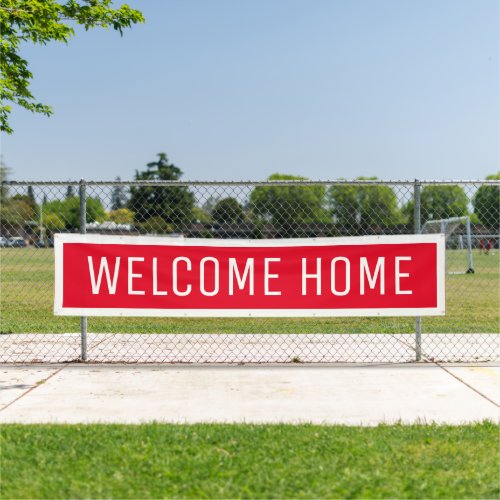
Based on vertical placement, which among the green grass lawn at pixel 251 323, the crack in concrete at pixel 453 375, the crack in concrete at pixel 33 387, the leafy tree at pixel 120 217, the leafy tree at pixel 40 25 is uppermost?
the leafy tree at pixel 40 25

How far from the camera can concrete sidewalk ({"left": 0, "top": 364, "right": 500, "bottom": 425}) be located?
5223mm

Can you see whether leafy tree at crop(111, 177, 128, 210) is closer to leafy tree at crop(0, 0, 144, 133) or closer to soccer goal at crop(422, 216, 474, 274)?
leafy tree at crop(0, 0, 144, 133)

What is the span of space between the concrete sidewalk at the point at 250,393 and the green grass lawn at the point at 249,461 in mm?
430

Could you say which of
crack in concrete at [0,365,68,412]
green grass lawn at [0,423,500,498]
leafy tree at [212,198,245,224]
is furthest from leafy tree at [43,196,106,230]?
green grass lawn at [0,423,500,498]

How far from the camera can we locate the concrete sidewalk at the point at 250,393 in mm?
5223

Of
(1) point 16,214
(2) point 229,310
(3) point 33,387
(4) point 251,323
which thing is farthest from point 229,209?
(1) point 16,214

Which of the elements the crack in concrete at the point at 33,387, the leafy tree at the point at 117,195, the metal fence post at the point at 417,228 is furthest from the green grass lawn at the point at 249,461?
the leafy tree at the point at 117,195

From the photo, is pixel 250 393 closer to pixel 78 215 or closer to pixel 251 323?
pixel 251 323

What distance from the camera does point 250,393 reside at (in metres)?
5.96

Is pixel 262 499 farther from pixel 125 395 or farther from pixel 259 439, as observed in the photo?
pixel 125 395

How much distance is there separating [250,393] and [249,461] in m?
1.91

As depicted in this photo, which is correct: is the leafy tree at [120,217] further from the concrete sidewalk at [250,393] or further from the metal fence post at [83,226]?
the concrete sidewalk at [250,393]

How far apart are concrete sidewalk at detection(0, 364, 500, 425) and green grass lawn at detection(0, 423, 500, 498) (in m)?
0.43

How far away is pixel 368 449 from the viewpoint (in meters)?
4.27
